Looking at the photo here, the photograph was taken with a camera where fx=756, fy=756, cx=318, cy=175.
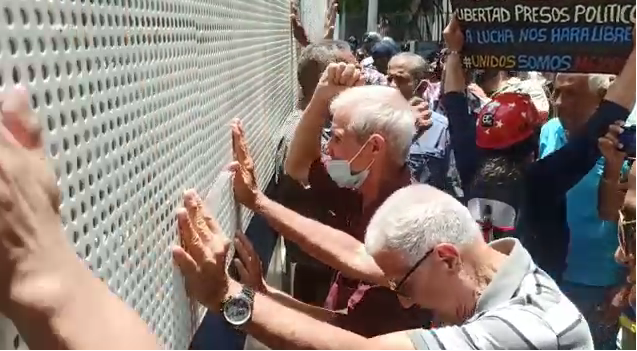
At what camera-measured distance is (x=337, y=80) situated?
2.60 m

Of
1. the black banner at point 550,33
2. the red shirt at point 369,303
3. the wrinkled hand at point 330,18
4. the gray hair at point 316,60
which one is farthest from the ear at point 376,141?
the wrinkled hand at point 330,18

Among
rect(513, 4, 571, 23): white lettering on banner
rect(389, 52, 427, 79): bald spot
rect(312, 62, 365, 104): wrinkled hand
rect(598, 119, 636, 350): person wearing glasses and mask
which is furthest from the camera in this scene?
rect(389, 52, 427, 79): bald spot

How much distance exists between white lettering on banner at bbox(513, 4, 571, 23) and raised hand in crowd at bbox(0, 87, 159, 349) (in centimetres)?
163

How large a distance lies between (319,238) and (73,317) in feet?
5.22

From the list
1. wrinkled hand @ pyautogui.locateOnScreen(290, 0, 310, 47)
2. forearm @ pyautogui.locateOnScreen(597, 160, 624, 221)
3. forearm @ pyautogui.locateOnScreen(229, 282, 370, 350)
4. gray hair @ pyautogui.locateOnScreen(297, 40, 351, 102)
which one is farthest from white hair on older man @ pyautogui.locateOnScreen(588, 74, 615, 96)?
wrinkled hand @ pyautogui.locateOnScreen(290, 0, 310, 47)

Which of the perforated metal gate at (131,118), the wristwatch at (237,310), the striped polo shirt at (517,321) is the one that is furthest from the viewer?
the wristwatch at (237,310)

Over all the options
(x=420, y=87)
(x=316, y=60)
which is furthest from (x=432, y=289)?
(x=420, y=87)

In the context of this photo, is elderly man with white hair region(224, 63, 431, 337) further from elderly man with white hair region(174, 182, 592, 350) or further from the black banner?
elderly man with white hair region(174, 182, 592, 350)

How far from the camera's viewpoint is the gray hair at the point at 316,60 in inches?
141

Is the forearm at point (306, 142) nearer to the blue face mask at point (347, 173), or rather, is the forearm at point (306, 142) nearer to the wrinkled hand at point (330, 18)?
the blue face mask at point (347, 173)

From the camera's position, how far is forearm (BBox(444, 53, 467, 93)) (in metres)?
2.53

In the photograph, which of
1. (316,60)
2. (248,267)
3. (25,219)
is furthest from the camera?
(316,60)

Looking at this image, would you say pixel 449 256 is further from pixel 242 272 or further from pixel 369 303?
pixel 242 272

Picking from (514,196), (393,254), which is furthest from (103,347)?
(514,196)
